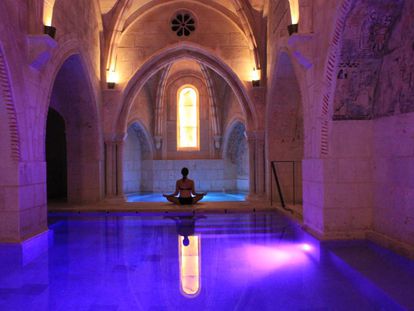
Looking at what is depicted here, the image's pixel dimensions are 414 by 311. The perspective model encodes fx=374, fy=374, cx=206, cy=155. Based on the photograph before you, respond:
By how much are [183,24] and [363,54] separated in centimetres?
677

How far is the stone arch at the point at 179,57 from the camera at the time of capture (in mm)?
10375

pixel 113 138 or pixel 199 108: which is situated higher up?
pixel 199 108

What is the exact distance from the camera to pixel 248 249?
5.20m

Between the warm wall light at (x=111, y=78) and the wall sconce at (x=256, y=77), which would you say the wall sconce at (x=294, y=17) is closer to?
the wall sconce at (x=256, y=77)

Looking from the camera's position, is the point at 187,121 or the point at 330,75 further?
the point at 187,121

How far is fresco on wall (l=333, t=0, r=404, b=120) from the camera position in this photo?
169 inches

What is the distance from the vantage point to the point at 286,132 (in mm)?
9227

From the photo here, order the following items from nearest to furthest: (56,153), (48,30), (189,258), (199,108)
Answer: (189,258) → (48,30) → (56,153) → (199,108)

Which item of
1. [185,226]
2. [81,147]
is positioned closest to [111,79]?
[81,147]

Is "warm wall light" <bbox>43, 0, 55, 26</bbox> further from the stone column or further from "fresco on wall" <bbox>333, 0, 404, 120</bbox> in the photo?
the stone column

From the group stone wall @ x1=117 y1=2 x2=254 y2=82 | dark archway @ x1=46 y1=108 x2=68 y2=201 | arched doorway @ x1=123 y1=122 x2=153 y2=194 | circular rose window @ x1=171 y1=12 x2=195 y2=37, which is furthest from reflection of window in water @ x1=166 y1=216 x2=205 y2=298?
arched doorway @ x1=123 y1=122 x2=153 y2=194

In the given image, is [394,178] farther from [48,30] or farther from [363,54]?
[48,30]

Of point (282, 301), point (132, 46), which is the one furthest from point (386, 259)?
point (132, 46)

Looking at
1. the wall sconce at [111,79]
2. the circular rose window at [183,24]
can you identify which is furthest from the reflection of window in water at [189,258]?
the circular rose window at [183,24]
